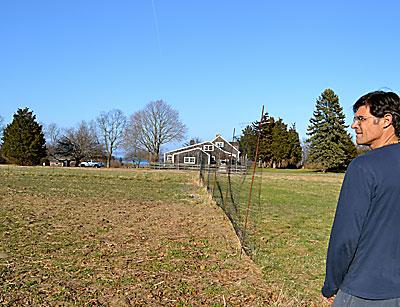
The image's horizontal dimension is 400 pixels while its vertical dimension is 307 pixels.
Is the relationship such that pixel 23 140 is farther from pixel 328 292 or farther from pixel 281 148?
pixel 328 292

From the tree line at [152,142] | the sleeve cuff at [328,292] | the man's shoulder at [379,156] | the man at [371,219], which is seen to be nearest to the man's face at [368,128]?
the man at [371,219]

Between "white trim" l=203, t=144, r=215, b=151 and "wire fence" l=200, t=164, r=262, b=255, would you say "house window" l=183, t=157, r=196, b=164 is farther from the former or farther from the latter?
"wire fence" l=200, t=164, r=262, b=255

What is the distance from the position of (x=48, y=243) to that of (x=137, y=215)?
13.9ft

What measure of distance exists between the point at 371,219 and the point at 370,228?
0.04 meters

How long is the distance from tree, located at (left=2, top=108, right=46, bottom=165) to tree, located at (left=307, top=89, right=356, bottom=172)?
35.3 meters

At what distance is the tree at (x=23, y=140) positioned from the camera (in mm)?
52562

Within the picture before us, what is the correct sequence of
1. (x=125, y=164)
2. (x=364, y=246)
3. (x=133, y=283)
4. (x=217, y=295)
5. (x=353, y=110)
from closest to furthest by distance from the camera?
(x=364, y=246) < (x=353, y=110) < (x=217, y=295) < (x=133, y=283) < (x=125, y=164)

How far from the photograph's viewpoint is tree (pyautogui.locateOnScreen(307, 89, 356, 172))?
52.0 meters

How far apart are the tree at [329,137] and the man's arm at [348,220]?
52.2 metres

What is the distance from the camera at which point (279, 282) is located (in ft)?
17.5


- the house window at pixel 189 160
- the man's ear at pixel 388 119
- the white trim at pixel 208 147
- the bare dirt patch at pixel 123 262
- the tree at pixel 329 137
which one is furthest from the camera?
the house window at pixel 189 160

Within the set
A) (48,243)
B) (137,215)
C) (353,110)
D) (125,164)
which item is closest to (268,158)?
(125,164)

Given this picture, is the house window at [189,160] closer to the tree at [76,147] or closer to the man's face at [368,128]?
the tree at [76,147]

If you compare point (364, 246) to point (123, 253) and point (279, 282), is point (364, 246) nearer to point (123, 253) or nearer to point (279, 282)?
point (279, 282)
